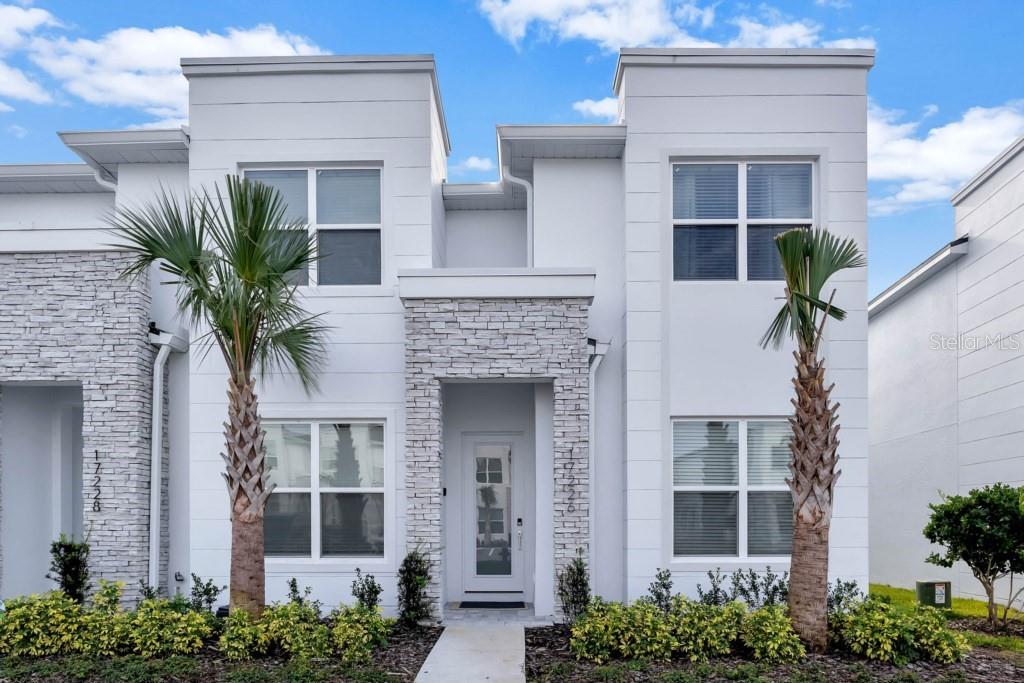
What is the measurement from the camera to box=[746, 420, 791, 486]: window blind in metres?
9.99

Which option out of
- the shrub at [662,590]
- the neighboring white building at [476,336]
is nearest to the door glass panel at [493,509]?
the neighboring white building at [476,336]

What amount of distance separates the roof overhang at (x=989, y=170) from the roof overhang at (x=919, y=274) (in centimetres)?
83

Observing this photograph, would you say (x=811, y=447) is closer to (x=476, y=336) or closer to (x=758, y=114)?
(x=476, y=336)

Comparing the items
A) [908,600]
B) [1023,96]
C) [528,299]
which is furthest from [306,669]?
[1023,96]

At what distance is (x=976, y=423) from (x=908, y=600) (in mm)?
3175

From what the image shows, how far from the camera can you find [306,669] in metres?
7.21

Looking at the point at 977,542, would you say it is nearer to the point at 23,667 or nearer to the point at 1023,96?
the point at 1023,96

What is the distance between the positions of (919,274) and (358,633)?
1213cm

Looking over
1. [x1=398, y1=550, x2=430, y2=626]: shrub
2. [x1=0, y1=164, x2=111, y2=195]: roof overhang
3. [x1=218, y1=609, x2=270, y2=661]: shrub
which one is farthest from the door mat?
[x1=0, y1=164, x2=111, y2=195]: roof overhang

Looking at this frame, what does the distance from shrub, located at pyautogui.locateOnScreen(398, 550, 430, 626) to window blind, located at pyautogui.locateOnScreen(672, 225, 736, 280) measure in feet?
Answer: 16.3

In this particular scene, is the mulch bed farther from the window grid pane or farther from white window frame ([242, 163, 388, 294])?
the window grid pane

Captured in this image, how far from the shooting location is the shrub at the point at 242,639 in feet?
25.3

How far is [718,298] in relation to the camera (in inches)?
400

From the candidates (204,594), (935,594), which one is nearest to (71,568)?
(204,594)
